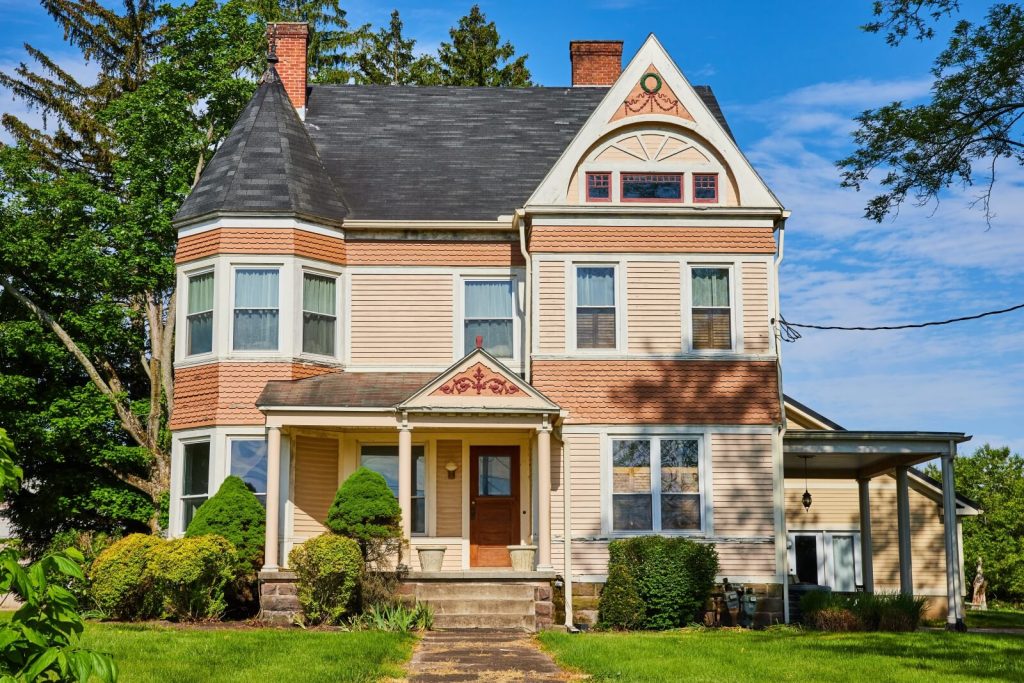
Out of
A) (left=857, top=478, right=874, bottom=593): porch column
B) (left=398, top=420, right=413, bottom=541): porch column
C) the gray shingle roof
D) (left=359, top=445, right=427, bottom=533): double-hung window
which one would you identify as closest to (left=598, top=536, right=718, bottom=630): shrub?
(left=398, top=420, right=413, bottom=541): porch column

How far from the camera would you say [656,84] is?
20.9m

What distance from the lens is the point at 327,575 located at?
55.7ft

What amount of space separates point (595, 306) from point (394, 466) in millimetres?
4587

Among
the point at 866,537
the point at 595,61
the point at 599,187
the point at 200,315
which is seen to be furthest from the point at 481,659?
the point at 595,61

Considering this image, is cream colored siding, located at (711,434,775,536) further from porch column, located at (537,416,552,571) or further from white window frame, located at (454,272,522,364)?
white window frame, located at (454,272,522,364)

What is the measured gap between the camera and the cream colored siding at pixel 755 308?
Answer: 2039cm

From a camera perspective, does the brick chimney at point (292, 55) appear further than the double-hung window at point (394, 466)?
Yes

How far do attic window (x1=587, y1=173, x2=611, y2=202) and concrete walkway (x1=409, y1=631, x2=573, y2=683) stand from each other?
26.1 feet

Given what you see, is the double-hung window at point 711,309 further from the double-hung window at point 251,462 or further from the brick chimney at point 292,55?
the brick chimney at point 292,55

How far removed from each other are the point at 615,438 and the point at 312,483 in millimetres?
5300

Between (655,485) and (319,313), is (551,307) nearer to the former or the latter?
(655,485)

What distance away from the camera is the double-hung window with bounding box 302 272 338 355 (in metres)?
20.7

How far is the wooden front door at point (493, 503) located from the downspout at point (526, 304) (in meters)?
1.56

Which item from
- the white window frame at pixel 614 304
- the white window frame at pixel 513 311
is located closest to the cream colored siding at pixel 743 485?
the white window frame at pixel 614 304
